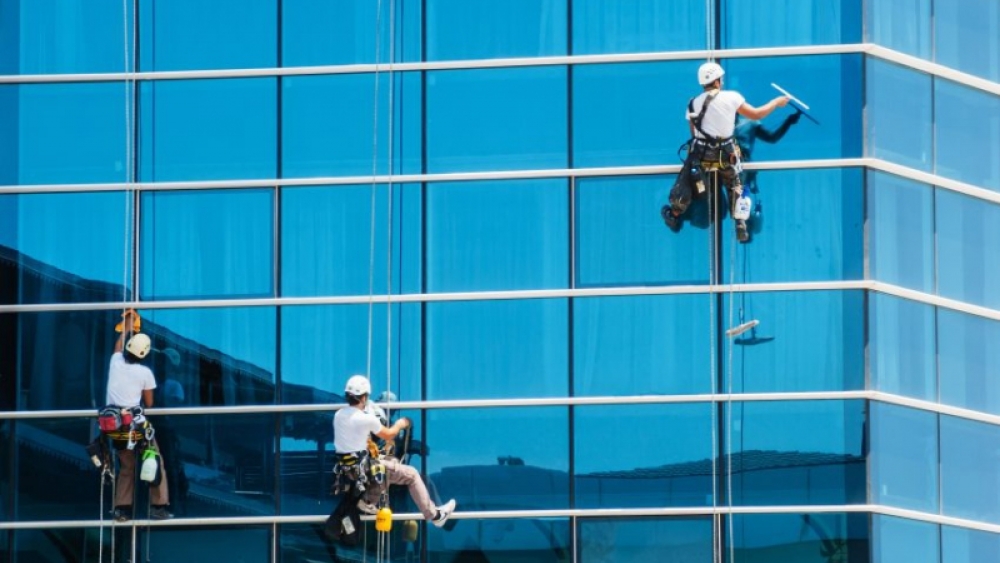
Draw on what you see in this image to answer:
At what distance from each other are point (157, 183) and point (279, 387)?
2726mm

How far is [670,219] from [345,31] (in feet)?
14.2

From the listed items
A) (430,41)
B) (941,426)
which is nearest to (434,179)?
(430,41)

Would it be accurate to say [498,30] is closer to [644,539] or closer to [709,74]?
[709,74]

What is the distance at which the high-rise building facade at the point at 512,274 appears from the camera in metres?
29.5

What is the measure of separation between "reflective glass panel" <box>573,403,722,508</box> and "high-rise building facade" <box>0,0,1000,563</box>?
34 millimetres

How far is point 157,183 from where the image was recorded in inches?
1209

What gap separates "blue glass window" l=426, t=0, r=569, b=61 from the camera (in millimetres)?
30516

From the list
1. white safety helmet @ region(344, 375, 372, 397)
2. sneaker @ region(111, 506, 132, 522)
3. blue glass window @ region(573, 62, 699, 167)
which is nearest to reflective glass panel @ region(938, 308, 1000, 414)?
blue glass window @ region(573, 62, 699, 167)

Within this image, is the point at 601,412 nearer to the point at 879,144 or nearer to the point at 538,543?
the point at 538,543

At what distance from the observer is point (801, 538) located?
2927cm

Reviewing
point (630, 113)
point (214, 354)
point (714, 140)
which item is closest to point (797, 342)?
point (714, 140)

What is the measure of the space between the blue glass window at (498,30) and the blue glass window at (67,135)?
12.2 ft

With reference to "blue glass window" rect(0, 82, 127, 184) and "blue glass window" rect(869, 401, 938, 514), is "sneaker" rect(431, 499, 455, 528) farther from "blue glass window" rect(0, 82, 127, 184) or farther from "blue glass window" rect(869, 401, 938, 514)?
"blue glass window" rect(0, 82, 127, 184)

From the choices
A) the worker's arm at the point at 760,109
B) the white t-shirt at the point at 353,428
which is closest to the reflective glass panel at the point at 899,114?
the worker's arm at the point at 760,109
